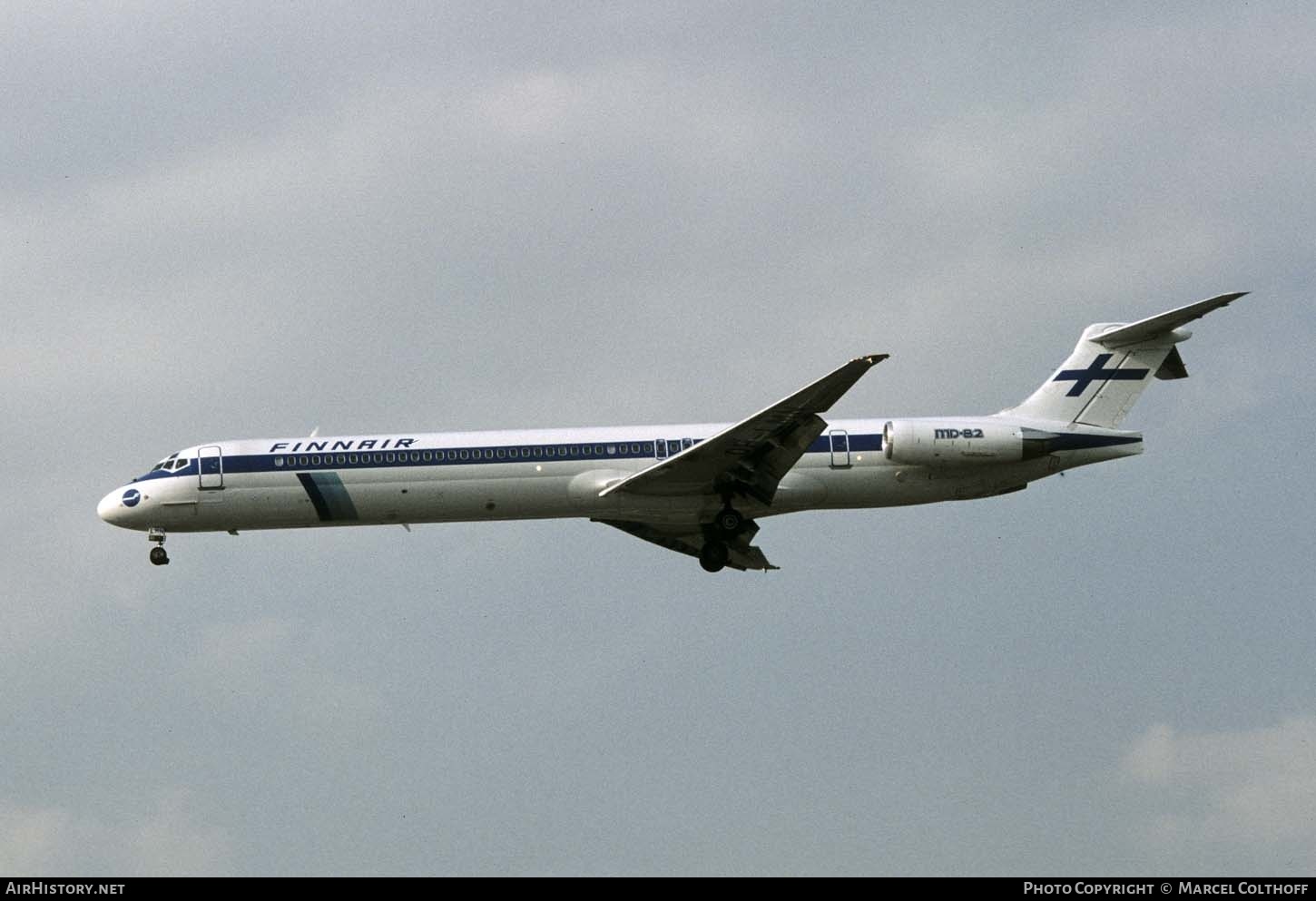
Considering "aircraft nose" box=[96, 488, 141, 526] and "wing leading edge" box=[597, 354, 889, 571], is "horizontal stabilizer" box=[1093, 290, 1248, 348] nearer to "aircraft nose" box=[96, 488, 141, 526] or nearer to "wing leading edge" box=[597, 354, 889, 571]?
"wing leading edge" box=[597, 354, 889, 571]

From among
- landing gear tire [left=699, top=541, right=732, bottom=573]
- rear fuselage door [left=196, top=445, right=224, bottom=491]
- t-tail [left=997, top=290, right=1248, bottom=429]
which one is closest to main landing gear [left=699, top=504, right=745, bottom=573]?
landing gear tire [left=699, top=541, right=732, bottom=573]

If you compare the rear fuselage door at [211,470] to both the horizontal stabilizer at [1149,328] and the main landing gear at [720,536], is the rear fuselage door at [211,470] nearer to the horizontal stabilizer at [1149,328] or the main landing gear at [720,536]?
the main landing gear at [720,536]

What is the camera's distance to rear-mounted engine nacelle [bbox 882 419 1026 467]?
3497 cm

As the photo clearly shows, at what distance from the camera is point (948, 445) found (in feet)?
115

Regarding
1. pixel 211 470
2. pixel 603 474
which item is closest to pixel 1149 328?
pixel 603 474

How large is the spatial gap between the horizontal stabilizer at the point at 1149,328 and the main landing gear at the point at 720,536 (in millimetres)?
8855

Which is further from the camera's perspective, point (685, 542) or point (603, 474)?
point (685, 542)

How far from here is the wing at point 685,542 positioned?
39312 millimetres

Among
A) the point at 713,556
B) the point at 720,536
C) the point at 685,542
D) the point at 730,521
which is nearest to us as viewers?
the point at 730,521

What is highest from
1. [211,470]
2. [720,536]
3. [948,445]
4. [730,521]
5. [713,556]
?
Answer: [211,470]

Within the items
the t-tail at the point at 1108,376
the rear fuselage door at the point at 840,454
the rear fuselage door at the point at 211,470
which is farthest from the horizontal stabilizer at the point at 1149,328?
the rear fuselage door at the point at 211,470

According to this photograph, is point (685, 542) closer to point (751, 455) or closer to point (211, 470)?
point (751, 455)

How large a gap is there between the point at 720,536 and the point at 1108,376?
9.07 meters
